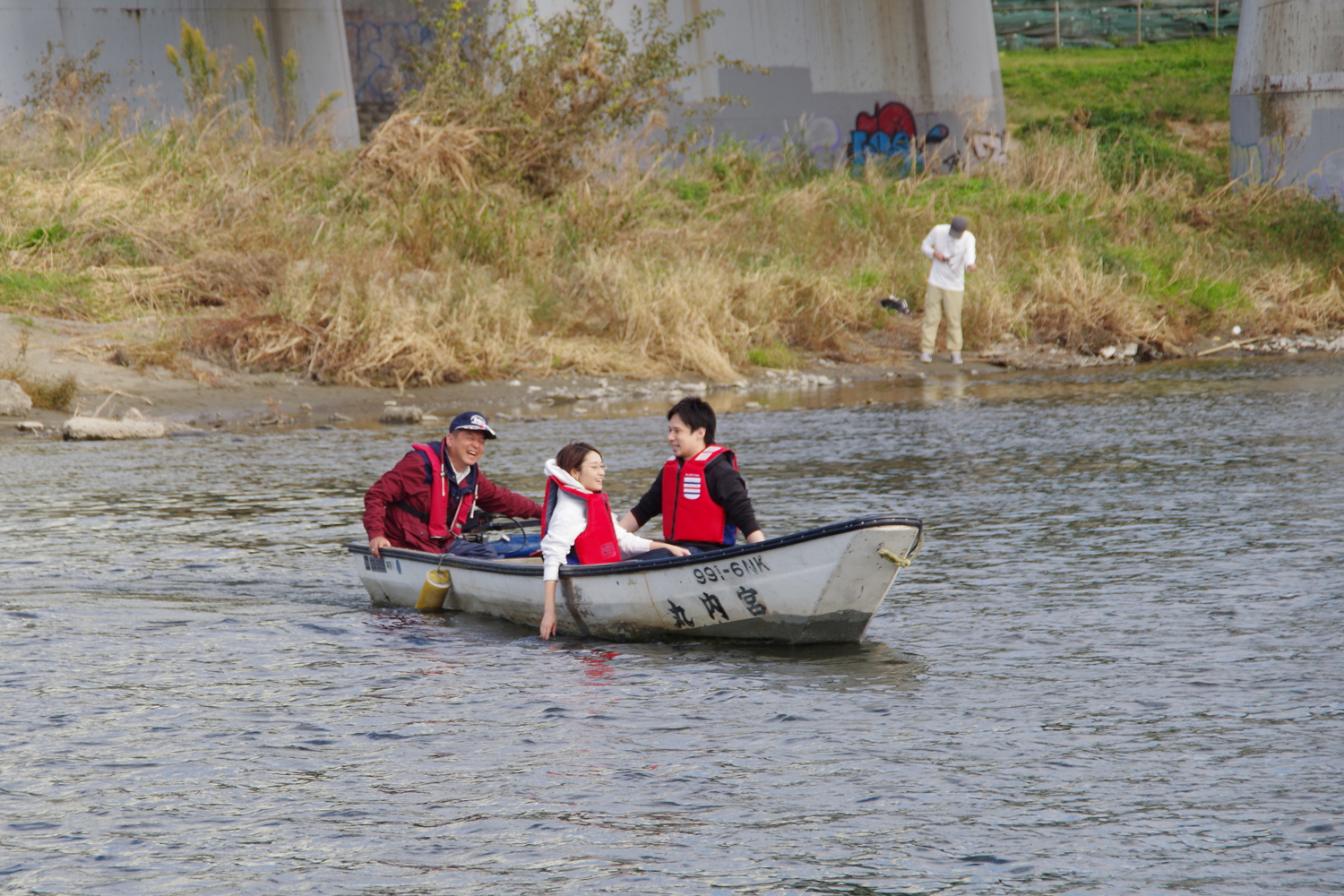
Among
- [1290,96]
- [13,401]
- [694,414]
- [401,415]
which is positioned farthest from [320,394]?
[1290,96]

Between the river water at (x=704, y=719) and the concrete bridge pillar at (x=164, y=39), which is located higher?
the concrete bridge pillar at (x=164, y=39)

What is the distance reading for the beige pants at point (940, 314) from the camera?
→ 814 inches

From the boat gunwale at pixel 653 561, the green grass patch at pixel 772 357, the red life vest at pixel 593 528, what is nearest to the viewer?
the boat gunwale at pixel 653 561

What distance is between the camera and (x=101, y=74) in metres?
22.9

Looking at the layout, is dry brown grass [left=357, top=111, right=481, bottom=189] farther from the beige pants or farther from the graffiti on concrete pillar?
the graffiti on concrete pillar

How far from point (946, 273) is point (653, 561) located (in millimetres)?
13968

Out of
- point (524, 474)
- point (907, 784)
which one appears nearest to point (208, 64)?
point (524, 474)

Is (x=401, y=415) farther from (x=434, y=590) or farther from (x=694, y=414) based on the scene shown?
(x=694, y=414)

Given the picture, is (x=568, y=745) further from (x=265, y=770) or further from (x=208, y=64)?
(x=208, y=64)

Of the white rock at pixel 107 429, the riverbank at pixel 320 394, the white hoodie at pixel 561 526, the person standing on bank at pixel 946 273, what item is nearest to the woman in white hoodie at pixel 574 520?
the white hoodie at pixel 561 526

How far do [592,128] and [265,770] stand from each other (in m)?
19.3

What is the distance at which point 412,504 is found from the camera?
8.94 metres

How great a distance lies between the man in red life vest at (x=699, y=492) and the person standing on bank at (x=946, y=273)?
1283 centimetres

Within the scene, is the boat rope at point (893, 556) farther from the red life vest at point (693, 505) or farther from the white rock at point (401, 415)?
the white rock at point (401, 415)
